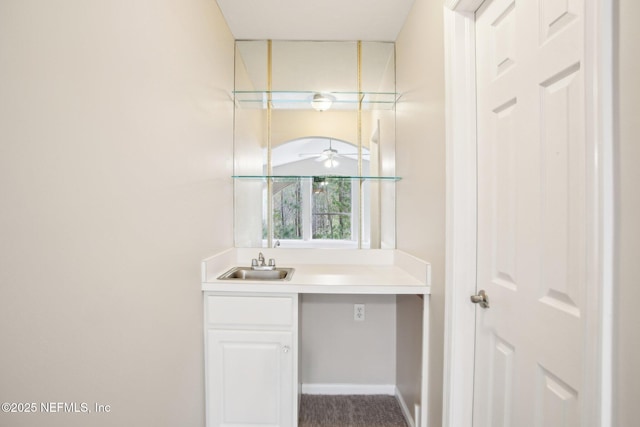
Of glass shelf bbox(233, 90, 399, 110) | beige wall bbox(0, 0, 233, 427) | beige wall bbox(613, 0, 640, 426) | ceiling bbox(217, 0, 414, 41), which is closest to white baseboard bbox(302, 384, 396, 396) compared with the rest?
beige wall bbox(0, 0, 233, 427)

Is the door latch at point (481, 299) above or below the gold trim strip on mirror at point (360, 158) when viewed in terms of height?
below

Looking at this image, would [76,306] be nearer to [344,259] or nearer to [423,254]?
[423,254]

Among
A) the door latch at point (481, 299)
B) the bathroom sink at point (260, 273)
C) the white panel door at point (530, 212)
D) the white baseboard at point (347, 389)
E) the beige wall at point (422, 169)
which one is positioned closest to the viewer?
the white panel door at point (530, 212)

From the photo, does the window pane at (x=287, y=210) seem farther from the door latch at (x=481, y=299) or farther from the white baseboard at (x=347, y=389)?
the door latch at (x=481, y=299)

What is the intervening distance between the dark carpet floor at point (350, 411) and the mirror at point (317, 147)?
42.4 inches

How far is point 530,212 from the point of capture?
96 cm

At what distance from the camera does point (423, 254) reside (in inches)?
65.9

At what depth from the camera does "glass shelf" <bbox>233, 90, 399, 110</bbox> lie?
2.32m

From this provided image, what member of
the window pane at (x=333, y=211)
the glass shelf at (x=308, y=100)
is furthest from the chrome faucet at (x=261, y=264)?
the glass shelf at (x=308, y=100)

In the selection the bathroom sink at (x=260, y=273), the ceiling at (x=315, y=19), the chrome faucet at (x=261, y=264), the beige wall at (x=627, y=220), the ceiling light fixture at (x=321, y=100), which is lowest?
the bathroom sink at (x=260, y=273)

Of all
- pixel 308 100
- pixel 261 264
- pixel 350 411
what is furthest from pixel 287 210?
pixel 350 411

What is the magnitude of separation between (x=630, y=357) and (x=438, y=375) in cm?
97

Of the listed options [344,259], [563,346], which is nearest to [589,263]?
[563,346]

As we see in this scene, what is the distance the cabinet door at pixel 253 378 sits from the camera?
1.65m
